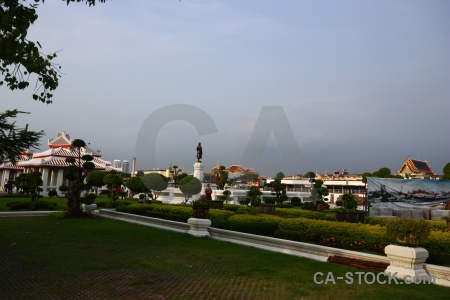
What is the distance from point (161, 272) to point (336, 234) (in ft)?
18.4

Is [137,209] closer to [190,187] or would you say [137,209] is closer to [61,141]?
[190,187]

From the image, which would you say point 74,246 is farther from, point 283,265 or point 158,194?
point 158,194

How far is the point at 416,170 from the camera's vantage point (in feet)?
155

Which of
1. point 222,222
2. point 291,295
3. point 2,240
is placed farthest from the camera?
point 222,222

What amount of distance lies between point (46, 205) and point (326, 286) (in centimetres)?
1921

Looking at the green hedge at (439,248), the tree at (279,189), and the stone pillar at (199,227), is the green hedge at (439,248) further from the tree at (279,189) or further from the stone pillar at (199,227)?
the tree at (279,189)

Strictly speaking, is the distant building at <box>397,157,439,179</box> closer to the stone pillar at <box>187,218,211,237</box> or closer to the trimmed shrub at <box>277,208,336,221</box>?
the trimmed shrub at <box>277,208,336,221</box>

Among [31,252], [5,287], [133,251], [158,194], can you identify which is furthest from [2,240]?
[158,194]

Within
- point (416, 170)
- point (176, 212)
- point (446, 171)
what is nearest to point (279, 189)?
point (176, 212)

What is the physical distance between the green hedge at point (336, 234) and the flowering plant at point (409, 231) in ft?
6.96

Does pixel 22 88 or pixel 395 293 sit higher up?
pixel 22 88

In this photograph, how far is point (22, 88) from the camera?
8852 mm

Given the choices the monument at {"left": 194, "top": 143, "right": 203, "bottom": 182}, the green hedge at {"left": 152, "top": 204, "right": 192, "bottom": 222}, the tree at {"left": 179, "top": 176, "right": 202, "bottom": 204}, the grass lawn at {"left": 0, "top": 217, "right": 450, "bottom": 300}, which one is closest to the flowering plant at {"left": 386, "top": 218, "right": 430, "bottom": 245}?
the grass lawn at {"left": 0, "top": 217, "right": 450, "bottom": 300}

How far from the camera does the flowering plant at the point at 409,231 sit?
7.44m
